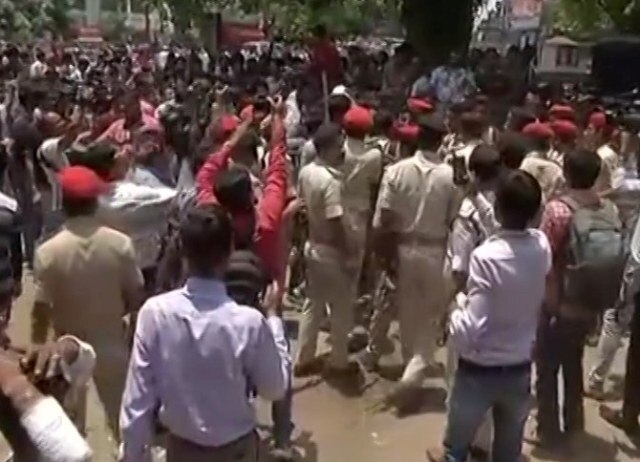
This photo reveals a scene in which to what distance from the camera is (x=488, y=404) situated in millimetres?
5496

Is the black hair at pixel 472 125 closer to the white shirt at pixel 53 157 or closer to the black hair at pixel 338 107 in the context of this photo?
the black hair at pixel 338 107

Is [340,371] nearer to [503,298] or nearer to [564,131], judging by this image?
[564,131]

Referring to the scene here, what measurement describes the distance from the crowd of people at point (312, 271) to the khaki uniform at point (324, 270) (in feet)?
0.05

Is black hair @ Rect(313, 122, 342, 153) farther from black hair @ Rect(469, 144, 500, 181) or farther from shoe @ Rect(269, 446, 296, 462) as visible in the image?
shoe @ Rect(269, 446, 296, 462)

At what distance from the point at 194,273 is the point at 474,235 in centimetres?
283

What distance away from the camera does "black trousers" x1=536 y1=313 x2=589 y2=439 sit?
6852mm

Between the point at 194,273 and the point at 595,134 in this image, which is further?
the point at 595,134

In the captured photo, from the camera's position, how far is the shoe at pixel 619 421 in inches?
295

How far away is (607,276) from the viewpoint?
259 inches

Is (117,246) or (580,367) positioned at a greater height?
(117,246)

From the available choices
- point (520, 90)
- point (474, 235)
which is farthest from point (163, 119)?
point (520, 90)

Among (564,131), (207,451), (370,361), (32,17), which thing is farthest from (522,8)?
(207,451)

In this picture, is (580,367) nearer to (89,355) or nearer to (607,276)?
(607,276)

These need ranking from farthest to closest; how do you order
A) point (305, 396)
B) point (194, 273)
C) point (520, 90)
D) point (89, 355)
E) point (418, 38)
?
point (418, 38) < point (520, 90) < point (305, 396) < point (194, 273) < point (89, 355)
